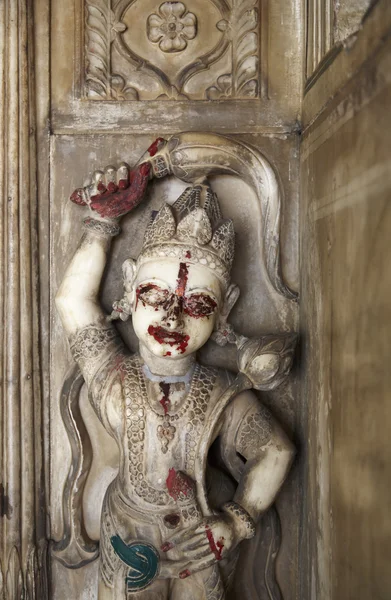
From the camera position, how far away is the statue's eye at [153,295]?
1.60m

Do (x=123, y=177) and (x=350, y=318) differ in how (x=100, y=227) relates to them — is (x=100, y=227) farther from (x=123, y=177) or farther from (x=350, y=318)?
(x=350, y=318)

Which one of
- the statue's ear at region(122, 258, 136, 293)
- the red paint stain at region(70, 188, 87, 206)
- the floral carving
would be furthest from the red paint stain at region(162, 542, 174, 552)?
the floral carving

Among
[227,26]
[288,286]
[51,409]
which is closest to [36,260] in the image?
[51,409]

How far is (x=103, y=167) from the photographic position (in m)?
1.89

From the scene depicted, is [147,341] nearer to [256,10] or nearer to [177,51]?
[177,51]

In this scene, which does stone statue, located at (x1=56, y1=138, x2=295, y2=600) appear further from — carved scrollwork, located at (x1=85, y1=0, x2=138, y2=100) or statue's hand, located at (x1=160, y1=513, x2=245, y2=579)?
carved scrollwork, located at (x1=85, y1=0, x2=138, y2=100)

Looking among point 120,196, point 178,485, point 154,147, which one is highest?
point 154,147

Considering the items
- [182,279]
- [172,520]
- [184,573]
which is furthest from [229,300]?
[184,573]

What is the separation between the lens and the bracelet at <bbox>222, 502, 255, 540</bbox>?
1662 mm

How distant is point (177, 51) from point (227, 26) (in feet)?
0.59

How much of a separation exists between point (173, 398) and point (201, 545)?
41cm

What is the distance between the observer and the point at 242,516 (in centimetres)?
166

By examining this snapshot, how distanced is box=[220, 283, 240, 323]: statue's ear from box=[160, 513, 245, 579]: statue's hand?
1.87 ft

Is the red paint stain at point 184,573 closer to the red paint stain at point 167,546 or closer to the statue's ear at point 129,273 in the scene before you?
the red paint stain at point 167,546
